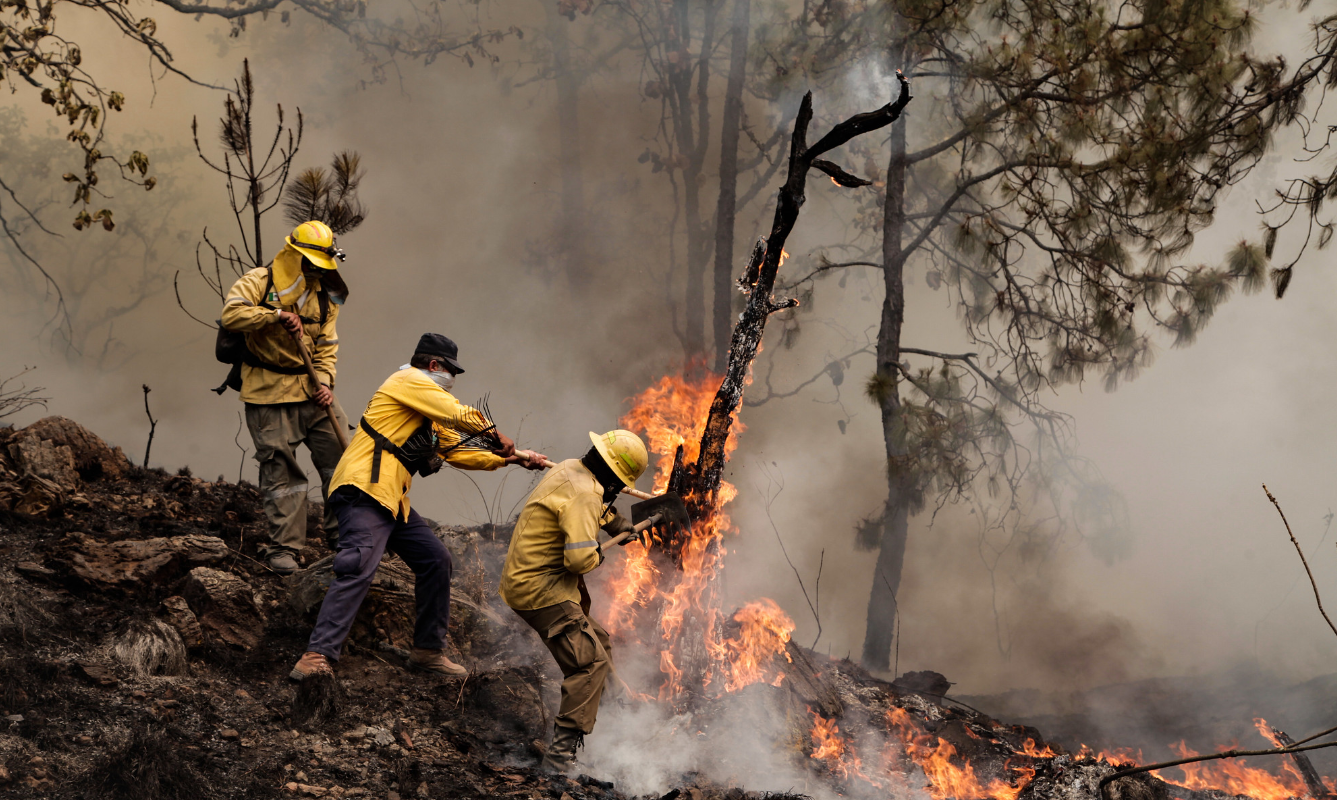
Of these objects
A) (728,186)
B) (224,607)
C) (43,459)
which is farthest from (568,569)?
(728,186)

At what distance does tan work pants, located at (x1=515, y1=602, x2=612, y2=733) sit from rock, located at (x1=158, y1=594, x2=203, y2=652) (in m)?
1.50

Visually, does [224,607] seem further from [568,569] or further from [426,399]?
[568,569]

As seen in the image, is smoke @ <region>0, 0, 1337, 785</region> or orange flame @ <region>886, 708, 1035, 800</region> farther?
smoke @ <region>0, 0, 1337, 785</region>

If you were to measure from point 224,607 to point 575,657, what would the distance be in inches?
69.6

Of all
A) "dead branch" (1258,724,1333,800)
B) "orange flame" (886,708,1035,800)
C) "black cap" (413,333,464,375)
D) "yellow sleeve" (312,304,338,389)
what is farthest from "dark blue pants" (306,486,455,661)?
"dead branch" (1258,724,1333,800)

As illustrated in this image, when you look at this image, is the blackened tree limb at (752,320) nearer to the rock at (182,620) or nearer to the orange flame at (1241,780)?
the rock at (182,620)

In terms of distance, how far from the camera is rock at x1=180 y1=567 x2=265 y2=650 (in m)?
4.04

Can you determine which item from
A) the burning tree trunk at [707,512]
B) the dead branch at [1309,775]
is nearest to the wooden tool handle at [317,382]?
the burning tree trunk at [707,512]

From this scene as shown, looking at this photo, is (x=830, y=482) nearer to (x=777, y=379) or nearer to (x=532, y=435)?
(x=777, y=379)

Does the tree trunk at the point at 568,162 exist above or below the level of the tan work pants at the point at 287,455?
above

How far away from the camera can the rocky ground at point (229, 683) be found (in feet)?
10.1

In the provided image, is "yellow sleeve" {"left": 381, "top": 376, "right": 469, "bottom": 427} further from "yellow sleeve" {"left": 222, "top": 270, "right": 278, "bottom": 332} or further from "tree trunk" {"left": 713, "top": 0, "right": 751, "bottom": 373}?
"tree trunk" {"left": 713, "top": 0, "right": 751, "bottom": 373}

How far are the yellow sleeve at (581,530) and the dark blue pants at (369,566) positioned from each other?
76 cm

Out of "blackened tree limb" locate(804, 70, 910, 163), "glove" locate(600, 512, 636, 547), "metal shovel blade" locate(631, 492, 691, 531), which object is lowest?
"glove" locate(600, 512, 636, 547)
